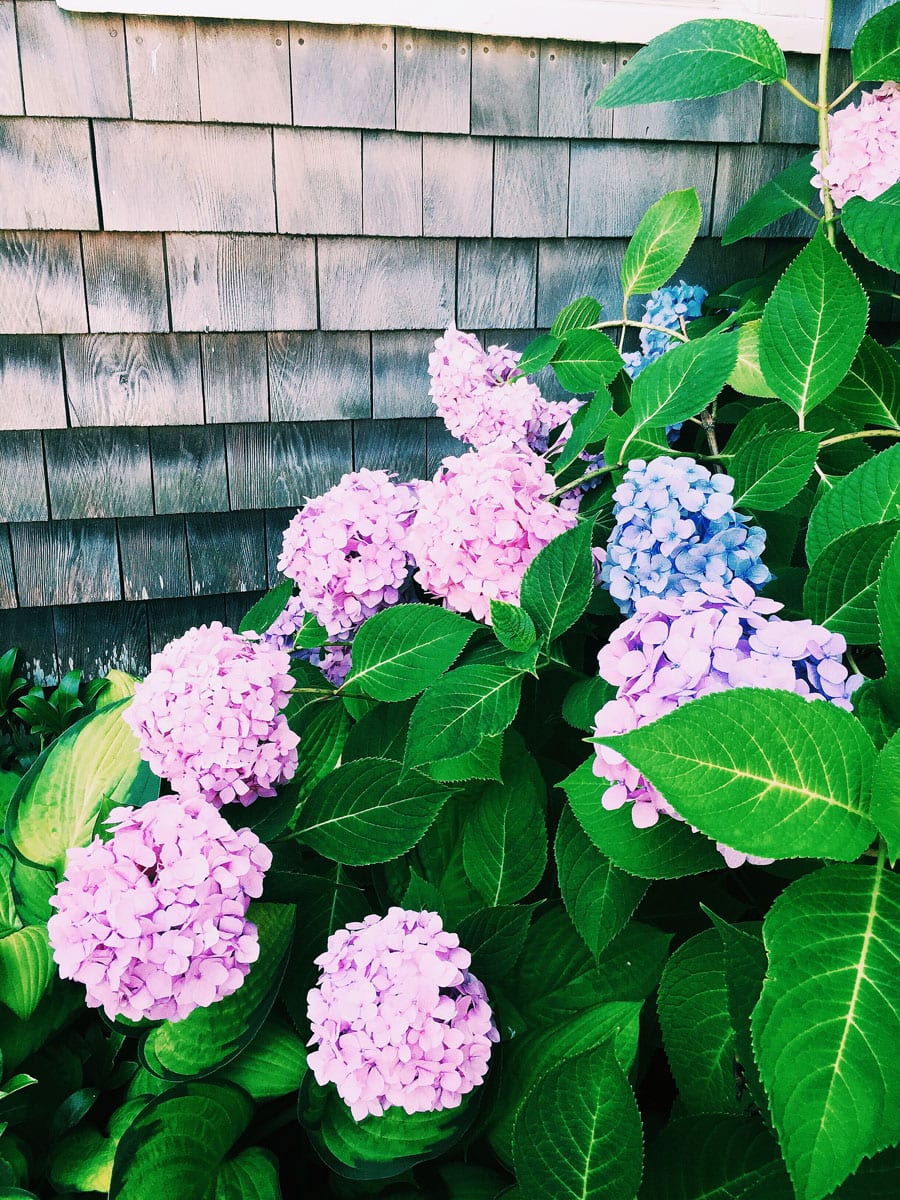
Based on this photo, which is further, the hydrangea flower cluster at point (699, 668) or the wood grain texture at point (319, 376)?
the wood grain texture at point (319, 376)

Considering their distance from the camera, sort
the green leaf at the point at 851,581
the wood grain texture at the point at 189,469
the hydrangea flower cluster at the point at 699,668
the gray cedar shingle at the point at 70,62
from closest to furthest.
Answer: the hydrangea flower cluster at the point at 699,668 < the green leaf at the point at 851,581 < the gray cedar shingle at the point at 70,62 < the wood grain texture at the point at 189,469

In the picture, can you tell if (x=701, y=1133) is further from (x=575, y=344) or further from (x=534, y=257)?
(x=534, y=257)

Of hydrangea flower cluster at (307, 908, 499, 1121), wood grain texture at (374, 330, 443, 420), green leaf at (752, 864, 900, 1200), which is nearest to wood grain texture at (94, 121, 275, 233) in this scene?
wood grain texture at (374, 330, 443, 420)

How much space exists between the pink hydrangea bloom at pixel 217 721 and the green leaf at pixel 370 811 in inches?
Answer: 2.2

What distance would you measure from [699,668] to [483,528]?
1.07 feet

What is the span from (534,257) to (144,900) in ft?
5.13

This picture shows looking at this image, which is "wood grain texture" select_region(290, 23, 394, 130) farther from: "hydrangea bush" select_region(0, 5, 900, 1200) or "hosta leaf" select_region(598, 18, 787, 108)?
"hydrangea bush" select_region(0, 5, 900, 1200)

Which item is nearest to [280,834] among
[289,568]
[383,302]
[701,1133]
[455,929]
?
A: [455,929]

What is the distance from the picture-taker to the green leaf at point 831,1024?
455mm

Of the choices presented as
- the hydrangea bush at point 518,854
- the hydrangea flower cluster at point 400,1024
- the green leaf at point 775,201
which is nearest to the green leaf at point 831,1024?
the hydrangea bush at point 518,854

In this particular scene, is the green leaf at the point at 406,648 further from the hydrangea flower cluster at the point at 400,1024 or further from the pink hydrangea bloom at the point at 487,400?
the pink hydrangea bloom at the point at 487,400

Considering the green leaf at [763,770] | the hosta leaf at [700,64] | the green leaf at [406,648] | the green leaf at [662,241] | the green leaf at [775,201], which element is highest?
the hosta leaf at [700,64]

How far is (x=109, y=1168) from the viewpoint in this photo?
2.68 feet

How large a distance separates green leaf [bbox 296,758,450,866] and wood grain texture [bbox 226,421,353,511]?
1.15m
